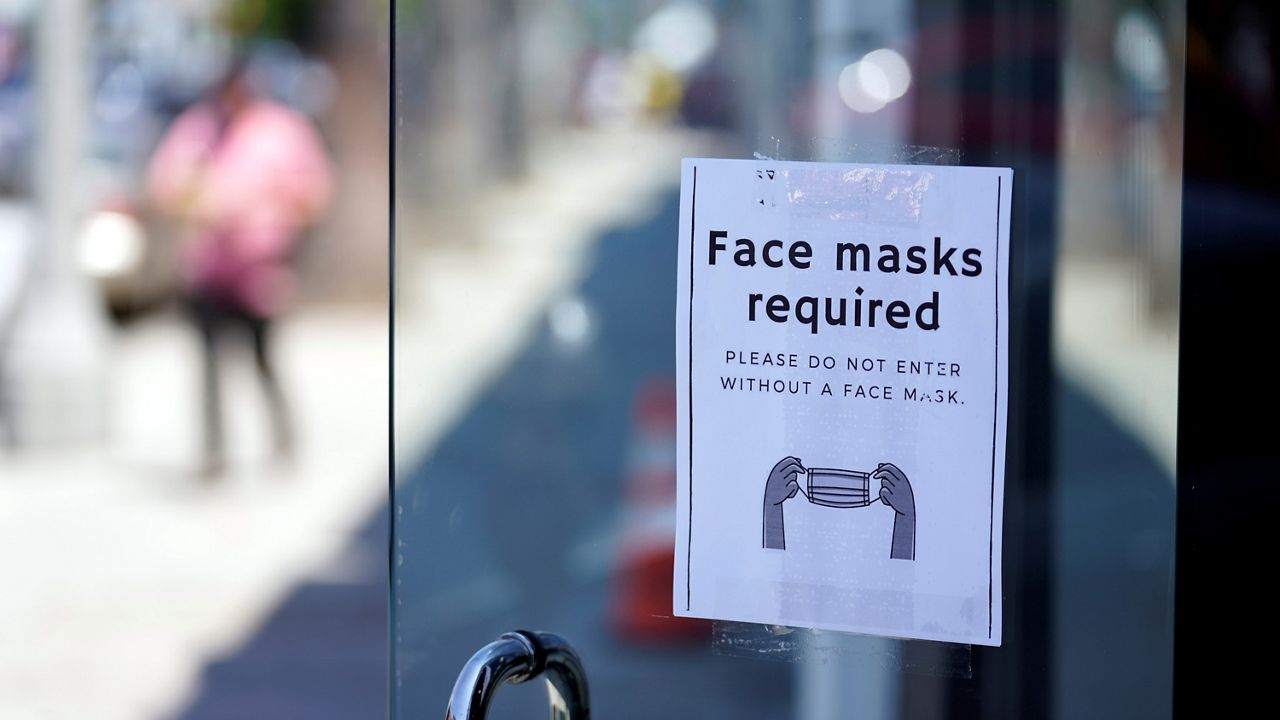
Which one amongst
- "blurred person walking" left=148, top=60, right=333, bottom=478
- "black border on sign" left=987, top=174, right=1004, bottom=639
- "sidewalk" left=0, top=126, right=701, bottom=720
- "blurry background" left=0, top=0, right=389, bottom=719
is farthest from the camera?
"blurred person walking" left=148, top=60, right=333, bottom=478

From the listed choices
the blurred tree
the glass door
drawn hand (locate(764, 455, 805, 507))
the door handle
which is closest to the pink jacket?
the glass door

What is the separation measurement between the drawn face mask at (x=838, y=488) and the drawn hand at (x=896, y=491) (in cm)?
1

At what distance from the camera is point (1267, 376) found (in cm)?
112

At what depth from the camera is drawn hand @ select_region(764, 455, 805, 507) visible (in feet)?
3.63

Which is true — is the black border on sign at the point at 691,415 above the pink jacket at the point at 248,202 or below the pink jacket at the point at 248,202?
below

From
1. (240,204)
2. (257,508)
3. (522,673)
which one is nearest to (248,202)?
(240,204)

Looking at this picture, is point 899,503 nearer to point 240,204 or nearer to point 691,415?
point 691,415

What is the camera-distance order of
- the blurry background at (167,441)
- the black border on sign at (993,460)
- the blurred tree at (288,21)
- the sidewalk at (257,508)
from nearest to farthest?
the black border on sign at (993,460) < the sidewalk at (257,508) < the blurry background at (167,441) < the blurred tree at (288,21)

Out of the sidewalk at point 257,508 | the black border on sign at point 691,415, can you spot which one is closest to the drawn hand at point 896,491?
the black border on sign at point 691,415

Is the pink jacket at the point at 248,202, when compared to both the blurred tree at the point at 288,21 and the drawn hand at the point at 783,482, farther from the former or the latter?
the blurred tree at the point at 288,21

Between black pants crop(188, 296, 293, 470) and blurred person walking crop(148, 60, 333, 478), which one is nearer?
blurred person walking crop(148, 60, 333, 478)

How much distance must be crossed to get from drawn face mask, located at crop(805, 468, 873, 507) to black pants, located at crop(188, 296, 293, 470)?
585 cm

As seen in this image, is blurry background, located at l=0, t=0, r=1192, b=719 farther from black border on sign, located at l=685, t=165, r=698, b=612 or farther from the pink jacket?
the pink jacket

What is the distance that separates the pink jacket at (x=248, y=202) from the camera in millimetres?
6488
